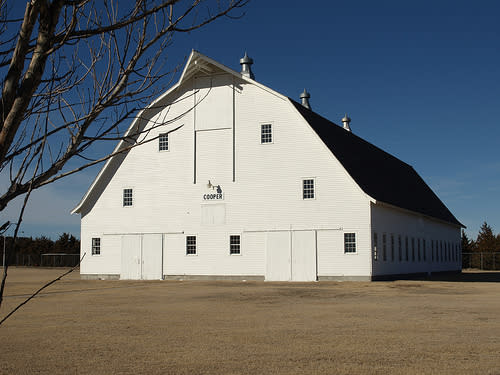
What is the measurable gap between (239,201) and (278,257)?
368 centimetres

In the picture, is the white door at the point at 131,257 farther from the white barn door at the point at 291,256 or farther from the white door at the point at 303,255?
the white door at the point at 303,255

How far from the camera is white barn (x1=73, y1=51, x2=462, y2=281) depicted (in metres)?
31.8

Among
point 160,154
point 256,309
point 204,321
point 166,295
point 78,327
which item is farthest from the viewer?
point 160,154

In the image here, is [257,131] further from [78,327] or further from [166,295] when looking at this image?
[78,327]

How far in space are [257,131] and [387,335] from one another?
74.1 ft

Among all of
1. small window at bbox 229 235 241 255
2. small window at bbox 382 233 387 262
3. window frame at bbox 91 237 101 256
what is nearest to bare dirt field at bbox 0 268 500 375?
small window at bbox 382 233 387 262

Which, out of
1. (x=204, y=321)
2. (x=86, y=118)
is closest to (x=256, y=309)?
(x=204, y=321)

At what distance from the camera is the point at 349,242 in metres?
31.4

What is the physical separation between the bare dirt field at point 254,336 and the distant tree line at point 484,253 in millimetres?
40499

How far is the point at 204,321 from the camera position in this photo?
14.6m

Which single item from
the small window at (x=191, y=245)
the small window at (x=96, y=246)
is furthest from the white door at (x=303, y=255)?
the small window at (x=96, y=246)

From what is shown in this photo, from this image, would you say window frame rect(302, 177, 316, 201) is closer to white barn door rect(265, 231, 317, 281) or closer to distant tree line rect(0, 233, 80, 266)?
white barn door rect(265, 231, 317, 281)

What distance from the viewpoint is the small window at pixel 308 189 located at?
32.3m

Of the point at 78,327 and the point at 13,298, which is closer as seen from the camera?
the point at 78,327
